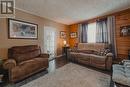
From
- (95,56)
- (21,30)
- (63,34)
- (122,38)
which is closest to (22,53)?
(21,30)

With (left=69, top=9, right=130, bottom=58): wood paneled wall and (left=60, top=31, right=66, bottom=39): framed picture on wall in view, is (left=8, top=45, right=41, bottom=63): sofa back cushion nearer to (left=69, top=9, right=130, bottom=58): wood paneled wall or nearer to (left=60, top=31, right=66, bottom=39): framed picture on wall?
(left=60, top=31, right=66, bottom=39): framed picture on wall

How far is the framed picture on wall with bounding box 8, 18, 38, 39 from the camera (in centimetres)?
368

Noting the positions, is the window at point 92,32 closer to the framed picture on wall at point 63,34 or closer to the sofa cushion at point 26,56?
the framed picture on wall at point 63,34

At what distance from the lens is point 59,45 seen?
6648mm

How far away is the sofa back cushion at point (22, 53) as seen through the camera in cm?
336

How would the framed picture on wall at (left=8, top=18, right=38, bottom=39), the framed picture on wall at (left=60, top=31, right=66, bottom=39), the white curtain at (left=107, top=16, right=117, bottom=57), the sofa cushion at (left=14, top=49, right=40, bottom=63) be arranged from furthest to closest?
the framed picture on wall at (left=60, top=31, right=66, bottom=39)
the white curtain at (left=107, top=16, right=117, bottom=57)
the framed picture on wall at (left=8, top=18, right=38, bottom=39)
the sofa cushion at (left=14, top=49, right=40, bottom=63)

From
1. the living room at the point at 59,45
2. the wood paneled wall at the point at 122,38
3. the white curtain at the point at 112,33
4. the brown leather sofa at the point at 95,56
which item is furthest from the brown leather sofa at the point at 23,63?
the wood paneled wall at the point at 122,38

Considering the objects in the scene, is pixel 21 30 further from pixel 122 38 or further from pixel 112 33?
pixel 122 38

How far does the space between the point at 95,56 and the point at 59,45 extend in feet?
9.83

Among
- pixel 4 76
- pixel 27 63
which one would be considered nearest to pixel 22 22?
pixel 27 63

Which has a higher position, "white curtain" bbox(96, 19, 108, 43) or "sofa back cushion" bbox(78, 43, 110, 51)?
"white curtain" bbox(96, 19, 108, 43)

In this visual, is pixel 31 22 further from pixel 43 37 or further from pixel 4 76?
pixel 4 76

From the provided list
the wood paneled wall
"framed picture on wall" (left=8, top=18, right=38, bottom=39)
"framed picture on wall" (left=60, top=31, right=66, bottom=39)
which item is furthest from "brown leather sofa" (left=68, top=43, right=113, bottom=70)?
"framed picture on wall" (left=8, top=18, right=38, bottom=39)

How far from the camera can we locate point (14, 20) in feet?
12.3
